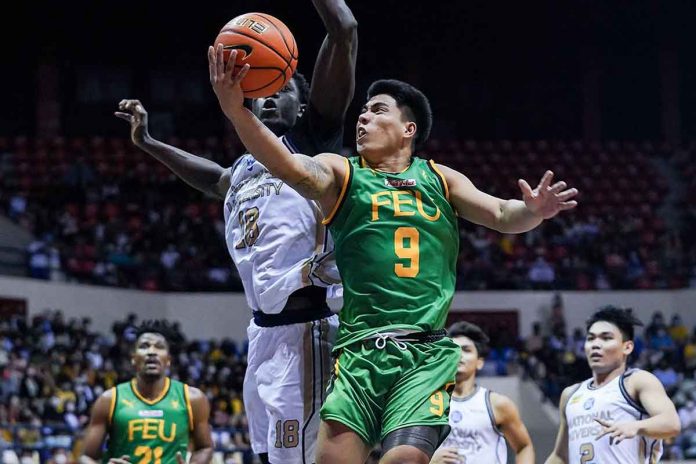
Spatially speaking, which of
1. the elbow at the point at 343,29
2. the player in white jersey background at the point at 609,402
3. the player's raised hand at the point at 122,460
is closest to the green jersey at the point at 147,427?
the player's raised hand at the point at 122,460

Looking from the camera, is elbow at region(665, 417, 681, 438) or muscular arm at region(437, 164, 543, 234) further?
elbow at region(665, 417, 681, 438)

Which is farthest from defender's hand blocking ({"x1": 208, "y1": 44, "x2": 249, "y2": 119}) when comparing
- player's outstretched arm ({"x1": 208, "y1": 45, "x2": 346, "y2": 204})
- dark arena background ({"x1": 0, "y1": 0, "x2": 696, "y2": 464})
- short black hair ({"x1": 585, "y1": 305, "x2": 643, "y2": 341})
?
dark arena background ({"x1": 0, "y1": 0, "x2": 696, "y2": 464})

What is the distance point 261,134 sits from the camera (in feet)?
13.7

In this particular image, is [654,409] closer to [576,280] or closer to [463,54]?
[576,280]

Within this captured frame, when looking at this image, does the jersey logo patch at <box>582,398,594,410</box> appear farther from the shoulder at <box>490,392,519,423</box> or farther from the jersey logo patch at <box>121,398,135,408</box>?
the jersey logo patch at <box>121,398,135,408</box>

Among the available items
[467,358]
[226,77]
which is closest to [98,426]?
[467,358]

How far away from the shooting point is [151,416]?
799cm

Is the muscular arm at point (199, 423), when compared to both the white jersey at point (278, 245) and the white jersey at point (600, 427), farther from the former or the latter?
A: the white jersey at point (278, 245)

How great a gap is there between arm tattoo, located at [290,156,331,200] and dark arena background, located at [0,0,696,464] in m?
8.31

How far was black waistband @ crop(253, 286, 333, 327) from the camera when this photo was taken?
4887 mm

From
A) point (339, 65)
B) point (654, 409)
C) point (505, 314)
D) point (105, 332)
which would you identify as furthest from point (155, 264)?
point (339, 65)

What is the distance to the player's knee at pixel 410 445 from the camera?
160 inches

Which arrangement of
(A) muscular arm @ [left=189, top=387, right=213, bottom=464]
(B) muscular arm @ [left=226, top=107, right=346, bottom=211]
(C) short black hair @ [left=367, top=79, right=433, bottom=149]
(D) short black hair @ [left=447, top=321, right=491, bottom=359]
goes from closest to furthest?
(B) muscular arm @ [left=226, top=107, right=346, bottom=211]
(C) short black hair @ [left=367, top=79, right=433, bottom=149]
(D) short black hair @ [left=447, top=321, right=491, bottom=359]
(A) muscular arm @ [left=189, top=387, right=213, bottom=464]

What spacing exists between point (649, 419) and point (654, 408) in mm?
319
